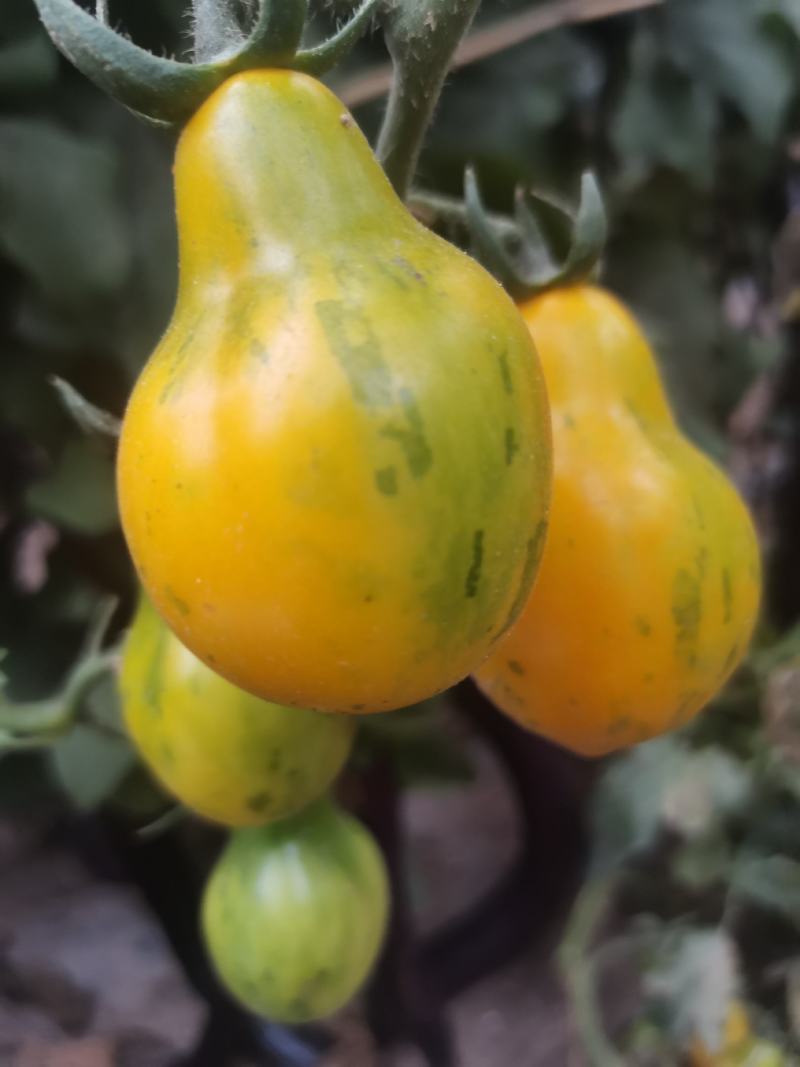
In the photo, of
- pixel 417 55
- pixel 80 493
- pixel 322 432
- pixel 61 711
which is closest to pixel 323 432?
pixel 322 432

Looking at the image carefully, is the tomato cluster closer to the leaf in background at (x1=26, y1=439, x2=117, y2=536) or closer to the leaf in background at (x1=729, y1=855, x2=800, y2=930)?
the leaf in background at (x1=26, y1=439, x2=117, y2=536)

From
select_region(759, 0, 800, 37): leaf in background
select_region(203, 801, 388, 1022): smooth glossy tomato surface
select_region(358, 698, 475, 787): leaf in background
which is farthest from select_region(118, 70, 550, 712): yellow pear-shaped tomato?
select_region(759, 0, 800, 37): leaf in background

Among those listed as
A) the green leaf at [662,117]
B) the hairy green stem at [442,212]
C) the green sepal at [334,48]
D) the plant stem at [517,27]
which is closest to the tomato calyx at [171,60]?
the green sepal at [334,48]

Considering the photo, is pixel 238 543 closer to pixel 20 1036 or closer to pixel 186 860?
pixel 186 860

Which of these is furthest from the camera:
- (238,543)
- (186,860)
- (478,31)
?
(186,860)

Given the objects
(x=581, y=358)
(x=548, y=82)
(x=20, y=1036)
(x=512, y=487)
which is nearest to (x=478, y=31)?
(x=548, y=82)

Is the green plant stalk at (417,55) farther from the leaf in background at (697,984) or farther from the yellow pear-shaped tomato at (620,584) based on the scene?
the leaf in background at (697,984)
